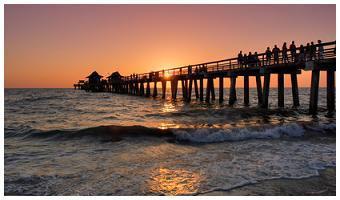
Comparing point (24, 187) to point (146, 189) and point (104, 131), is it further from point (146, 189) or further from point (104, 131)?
point (104, 131)

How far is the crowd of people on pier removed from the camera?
15.6 metres

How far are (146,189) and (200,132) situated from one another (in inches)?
226

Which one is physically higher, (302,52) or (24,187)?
(302,52)

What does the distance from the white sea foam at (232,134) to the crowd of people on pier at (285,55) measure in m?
5.12

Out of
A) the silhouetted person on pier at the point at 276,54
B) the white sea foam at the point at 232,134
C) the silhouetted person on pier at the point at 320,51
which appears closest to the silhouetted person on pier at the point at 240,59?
the silhouetted person on pier at the point at 276,54

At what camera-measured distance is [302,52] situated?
54.5 ft

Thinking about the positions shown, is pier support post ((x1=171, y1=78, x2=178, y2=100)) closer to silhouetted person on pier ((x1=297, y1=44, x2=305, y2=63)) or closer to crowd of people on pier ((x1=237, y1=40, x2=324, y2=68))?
crowd of people on pier ((x1=237, y1=40, x2=324, y2=68))

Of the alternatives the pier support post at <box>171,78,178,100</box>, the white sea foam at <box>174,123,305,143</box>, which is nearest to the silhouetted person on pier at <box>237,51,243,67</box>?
the white sea foam at <box>174,123,305,143</box>

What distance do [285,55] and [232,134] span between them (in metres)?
8.00

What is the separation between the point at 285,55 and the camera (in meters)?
17.5

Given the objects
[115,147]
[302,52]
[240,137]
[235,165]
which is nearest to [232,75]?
[302,52]

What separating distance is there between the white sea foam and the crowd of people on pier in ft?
16.8

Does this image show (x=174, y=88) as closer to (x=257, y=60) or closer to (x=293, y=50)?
(x=257, y=60)

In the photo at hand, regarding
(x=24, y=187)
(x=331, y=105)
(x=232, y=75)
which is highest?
(x=232, y=75)
